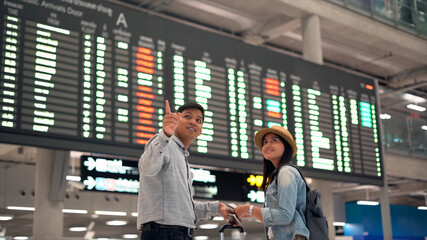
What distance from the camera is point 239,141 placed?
29.3 feet

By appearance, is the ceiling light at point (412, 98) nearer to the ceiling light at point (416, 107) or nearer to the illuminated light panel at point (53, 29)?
the ceiling light at point (416, 107)

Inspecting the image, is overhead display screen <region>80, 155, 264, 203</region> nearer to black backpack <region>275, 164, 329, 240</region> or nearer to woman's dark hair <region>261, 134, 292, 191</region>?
woman's dark hair <region>261, 134, 292, 191</region>

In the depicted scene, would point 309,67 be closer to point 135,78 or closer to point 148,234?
point 135,78

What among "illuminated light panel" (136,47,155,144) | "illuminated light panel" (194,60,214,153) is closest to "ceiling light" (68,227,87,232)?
"illuminated light panel" (194,60,214,153)

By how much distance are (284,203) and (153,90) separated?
4.97 meters

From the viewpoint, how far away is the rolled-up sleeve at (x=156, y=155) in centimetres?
318

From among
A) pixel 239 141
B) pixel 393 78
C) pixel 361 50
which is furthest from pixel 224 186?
pixel 393 78

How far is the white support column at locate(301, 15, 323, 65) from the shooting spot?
11.2 metres

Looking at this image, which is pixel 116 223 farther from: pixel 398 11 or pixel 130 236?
pixel 398 11

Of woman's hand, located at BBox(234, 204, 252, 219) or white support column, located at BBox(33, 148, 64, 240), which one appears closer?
woman's hand, located at BBox(234, 204, 252, 219)

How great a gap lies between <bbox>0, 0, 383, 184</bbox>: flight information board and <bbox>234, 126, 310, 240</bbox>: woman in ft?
12.7

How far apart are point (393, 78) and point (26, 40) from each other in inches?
492

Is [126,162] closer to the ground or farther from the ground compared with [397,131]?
closer to the ground

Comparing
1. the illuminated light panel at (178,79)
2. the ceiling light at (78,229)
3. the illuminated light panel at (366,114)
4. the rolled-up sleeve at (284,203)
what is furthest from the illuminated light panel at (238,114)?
the ceiling light at (78,229)
